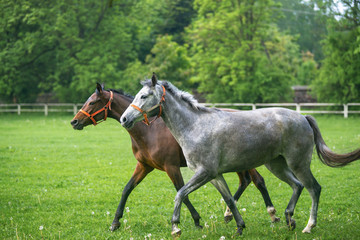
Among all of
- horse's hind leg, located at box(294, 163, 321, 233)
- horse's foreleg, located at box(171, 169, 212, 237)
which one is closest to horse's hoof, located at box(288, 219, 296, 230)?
horse's hind leg, located at box(294, 163, 321, 233)

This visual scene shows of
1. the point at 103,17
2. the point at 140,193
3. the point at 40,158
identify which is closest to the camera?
the point at 140,193

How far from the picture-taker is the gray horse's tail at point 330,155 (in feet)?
20.8

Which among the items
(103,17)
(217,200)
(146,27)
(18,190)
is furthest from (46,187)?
(146,27)

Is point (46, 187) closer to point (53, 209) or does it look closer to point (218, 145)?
point (53, 209)

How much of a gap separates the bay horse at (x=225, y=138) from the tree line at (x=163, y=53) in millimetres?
24465

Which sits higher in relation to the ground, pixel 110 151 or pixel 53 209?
pixel 53 209

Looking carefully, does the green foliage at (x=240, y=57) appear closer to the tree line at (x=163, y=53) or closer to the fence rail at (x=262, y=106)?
the tree line at (x=163, y=53)

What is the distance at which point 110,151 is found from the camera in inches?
633

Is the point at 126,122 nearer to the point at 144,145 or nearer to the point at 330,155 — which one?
the point at 144,145

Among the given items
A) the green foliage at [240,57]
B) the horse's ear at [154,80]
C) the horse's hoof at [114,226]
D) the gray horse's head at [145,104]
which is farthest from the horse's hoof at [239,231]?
the green foliage at [240,57]

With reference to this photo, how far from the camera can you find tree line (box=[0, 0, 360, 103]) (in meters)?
31.4

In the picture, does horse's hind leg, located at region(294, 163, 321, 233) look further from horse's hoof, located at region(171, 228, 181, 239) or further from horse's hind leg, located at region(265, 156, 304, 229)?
horse's hoof, located at region(171, 228, 181, 239)

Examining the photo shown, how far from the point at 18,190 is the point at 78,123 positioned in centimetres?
371

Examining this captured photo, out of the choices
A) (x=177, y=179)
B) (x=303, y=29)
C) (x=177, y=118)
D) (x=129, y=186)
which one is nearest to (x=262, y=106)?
(x=129, y=186)
